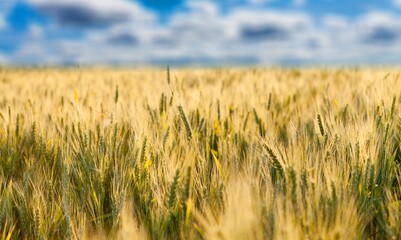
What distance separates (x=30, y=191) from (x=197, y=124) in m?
0.87

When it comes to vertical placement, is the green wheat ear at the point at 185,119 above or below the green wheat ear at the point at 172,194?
above

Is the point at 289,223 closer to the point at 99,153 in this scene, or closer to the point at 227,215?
the point at 227,215

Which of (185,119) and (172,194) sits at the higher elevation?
(185,119)

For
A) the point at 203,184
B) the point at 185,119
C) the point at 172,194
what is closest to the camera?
the point at 172,194

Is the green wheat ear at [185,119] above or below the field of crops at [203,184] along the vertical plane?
above

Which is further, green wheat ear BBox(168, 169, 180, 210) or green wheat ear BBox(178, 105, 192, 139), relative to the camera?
green wheat ear BBox(178, 105, 192, 139)

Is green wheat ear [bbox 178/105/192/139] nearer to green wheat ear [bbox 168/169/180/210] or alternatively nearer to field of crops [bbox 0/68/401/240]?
field of crops [bbox 0/68/401/240]

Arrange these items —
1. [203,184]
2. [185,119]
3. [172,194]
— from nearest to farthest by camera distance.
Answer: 1. [172,194]
2. [203,184]
3. [185,119]

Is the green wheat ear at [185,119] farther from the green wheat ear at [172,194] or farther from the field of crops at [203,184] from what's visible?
the green wheat ear at [172,194]

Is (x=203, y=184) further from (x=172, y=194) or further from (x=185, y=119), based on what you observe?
(x=185, y=119)

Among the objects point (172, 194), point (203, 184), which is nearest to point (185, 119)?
point (203, 184)

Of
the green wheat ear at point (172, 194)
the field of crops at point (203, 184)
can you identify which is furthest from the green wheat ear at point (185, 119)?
the green wheat ear at point (172, 194)

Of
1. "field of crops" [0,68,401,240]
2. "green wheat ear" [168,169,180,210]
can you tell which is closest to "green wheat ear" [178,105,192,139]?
"field of crops" [0,68,401,240]

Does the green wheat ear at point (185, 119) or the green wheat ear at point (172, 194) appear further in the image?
the green wheat ear at point (185, 119)
